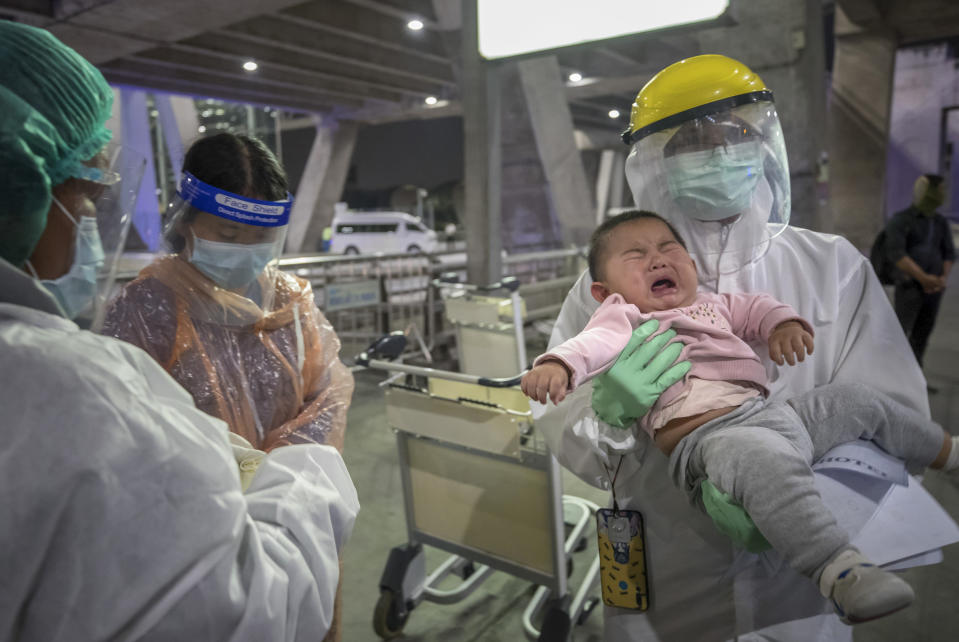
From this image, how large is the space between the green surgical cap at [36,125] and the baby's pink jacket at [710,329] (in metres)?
1.09

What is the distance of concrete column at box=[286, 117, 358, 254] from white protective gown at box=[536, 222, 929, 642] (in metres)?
18.4

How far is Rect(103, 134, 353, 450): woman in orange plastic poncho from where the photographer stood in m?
1.60

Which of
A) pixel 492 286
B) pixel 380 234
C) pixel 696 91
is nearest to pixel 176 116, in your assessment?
pixel 380 234

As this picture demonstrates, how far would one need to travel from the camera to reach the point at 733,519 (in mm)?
1305

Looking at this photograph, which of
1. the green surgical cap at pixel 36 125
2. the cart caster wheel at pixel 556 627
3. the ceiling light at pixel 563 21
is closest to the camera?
the green surgical cap at pixel 36 125

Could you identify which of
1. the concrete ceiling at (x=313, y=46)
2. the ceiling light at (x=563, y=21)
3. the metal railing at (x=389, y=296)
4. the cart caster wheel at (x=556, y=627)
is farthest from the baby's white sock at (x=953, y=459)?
the metal railing at (x=389, y=296)

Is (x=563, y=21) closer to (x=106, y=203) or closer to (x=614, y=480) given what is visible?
(x=614, y=480)

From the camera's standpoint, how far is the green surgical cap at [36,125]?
0.80 m

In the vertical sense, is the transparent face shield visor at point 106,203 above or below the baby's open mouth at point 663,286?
above

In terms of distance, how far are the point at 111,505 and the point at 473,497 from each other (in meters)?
2.16

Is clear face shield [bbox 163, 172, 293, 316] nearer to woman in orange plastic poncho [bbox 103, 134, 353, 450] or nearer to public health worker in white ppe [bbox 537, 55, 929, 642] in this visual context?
woman in orange plastic poncho [bbox 103, 134, 353, 450]

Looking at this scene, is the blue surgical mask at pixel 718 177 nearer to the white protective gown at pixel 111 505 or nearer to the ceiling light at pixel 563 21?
the white protective gown at pixel 111 505

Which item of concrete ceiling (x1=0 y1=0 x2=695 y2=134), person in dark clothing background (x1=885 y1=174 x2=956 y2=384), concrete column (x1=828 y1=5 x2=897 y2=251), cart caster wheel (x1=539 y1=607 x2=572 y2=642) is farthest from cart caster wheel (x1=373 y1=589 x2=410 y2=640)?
concrete column (x1=828 y1=5 x2=897 y2=251)

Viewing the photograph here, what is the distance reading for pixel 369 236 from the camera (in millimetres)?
20594
